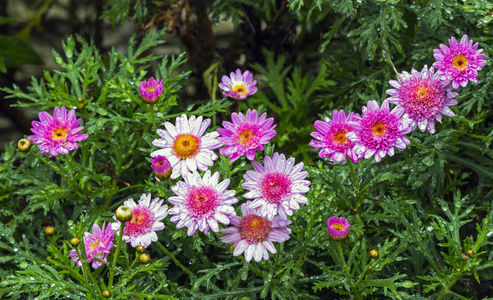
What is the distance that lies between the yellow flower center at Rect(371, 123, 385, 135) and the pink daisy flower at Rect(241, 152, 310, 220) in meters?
0.14

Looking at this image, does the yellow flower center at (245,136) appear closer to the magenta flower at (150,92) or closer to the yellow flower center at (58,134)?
the magenta flower at (150,92)

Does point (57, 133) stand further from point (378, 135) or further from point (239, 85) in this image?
point (378, 135)

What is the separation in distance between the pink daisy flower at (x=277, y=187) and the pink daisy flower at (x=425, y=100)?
9.6 inches

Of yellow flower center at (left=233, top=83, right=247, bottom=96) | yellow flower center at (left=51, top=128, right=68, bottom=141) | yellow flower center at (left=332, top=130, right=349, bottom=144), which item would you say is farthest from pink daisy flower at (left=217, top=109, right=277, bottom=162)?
yellow flower center at (left=51, top=128, right=68, bottom=141)

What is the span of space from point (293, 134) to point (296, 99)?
118mm

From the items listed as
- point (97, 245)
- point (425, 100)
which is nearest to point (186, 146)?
point (97, 245)

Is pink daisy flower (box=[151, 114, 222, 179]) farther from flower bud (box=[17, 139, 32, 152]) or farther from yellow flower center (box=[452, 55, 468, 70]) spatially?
yellow flower center (box=[452, 55, 468, 70])

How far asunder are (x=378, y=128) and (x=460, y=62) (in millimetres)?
235

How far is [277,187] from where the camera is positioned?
922 mm

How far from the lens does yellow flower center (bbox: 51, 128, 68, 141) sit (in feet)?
3.59

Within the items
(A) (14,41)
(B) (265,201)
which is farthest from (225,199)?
(A) (14,41)

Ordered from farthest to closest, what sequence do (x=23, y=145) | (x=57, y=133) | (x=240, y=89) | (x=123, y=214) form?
1. (x=240, y=89)
2. (x=57, y=133)
3. (x=23, y=145)
4. (x=123, y=214)

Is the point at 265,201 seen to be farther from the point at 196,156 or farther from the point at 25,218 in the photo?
the point at 25,218

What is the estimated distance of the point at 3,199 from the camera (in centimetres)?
143
